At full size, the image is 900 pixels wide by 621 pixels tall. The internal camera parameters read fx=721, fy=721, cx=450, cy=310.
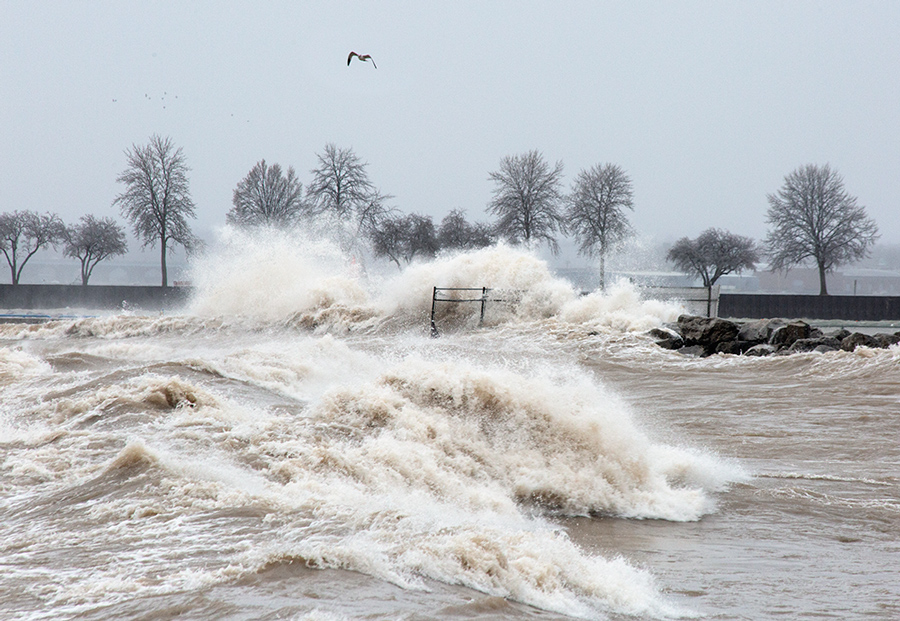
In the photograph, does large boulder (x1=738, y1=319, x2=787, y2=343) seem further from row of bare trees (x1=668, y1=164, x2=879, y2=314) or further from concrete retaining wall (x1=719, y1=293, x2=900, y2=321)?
row of bare trees (x1=668, y1=164, x2=879, y2=314)

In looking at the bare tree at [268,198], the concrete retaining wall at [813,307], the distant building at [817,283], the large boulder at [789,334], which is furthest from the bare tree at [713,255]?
the distant building at [817,283]

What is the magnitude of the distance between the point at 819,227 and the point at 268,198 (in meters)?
36.4

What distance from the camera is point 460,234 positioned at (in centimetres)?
5459

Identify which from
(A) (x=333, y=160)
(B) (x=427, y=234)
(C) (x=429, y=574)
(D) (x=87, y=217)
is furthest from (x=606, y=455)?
(D) (x=87, y=217)

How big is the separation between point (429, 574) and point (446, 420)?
3.41 metres

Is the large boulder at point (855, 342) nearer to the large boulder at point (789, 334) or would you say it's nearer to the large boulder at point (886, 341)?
the large boulder at point (886, 341)

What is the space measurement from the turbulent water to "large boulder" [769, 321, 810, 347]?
4691 millimetres

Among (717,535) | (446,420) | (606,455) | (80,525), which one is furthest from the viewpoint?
(446,420)

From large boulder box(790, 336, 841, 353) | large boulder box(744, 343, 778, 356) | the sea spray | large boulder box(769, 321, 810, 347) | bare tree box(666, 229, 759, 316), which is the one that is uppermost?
bare tree box(666, 229, 759, 316)

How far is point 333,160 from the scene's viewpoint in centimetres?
4891

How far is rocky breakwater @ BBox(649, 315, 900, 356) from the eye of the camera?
54.6ft

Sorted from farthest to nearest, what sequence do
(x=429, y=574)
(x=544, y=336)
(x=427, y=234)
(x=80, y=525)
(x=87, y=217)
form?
(x=87, y=217)
(x=427, y=234)
(x=544, y=336)
(x=80, y=525)
(x=429, y=574)

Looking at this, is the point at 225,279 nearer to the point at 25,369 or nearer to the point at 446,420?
the point at 25,369

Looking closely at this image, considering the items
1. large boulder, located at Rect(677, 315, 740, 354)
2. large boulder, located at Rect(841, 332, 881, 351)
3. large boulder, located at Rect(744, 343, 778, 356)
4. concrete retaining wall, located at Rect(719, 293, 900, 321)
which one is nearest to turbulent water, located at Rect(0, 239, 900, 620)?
large boulder, located at Rect(841, 332, 881, 351)
